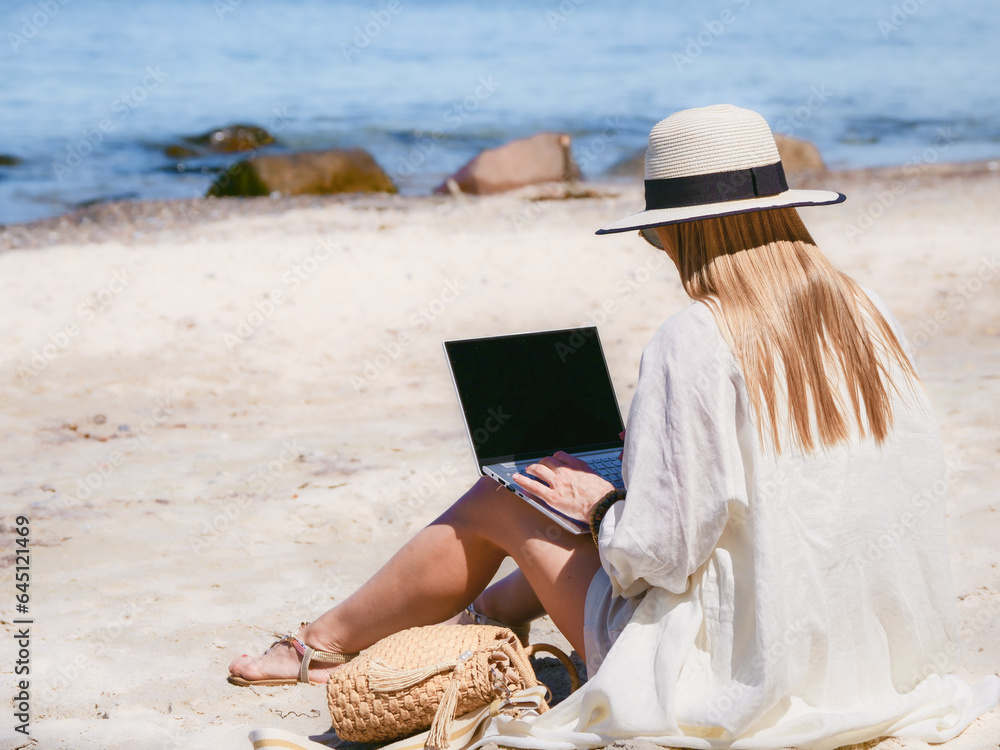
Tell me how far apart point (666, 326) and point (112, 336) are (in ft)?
18.1

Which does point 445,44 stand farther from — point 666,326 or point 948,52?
point 666,326

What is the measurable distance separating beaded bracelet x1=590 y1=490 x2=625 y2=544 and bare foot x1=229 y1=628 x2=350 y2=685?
105 centimetres

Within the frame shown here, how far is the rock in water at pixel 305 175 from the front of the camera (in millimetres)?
13609

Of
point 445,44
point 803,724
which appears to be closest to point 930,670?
point 803,724

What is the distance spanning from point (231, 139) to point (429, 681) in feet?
61.5

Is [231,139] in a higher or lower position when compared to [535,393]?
higher

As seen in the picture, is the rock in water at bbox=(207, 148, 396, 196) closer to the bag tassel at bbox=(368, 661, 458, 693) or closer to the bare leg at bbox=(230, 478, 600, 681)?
the bare leg at bbox=(230, 478, 600, 681)

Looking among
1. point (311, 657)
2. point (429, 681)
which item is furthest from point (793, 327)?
point (311, 657)

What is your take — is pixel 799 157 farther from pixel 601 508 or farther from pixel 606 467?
pixel 601 508

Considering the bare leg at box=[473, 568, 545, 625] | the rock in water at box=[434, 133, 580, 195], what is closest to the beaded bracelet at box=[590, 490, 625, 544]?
the bare leg at box=[473, 568, 545, 625]

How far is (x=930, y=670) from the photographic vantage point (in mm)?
2207

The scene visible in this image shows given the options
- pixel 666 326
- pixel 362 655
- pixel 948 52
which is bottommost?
pixel 362 655

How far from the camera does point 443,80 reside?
30.4 meters

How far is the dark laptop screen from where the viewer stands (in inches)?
99.7
